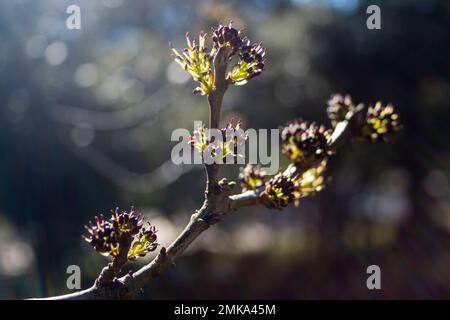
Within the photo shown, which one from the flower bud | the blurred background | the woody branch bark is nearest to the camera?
the woody branch bark

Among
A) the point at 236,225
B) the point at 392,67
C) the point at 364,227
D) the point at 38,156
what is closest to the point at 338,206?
the point at 364,227

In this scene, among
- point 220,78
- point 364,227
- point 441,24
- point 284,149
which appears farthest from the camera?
point 364,227

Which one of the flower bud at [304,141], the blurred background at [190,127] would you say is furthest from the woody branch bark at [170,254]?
the blurred background at [190,127]

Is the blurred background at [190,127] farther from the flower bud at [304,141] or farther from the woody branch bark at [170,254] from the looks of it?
the woody branch bark at [170,254]

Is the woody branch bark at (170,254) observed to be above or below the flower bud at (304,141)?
below

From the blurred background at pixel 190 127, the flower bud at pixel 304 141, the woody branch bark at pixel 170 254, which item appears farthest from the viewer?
the blurred background at pixel 190 127

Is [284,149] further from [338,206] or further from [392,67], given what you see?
[338,206]

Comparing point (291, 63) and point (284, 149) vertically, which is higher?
point (291, 63)

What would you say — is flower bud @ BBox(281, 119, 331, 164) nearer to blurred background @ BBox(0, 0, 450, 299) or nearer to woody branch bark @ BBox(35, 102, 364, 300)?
woody branch bark @ BBox(35, 102, 364, 300)

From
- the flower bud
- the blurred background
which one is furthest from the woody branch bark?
the blurred background
